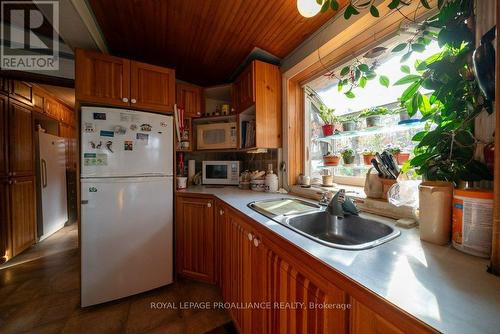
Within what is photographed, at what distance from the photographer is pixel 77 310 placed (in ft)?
4.59

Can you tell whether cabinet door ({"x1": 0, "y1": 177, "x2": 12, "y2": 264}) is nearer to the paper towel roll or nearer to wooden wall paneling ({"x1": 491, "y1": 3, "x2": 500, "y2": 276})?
the paper towel roll

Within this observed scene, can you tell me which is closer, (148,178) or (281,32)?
(281,32)

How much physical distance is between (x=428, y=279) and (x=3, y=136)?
359cm

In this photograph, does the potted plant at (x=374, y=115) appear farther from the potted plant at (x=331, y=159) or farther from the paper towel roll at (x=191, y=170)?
the paper towel roll at (x=191, y=170)

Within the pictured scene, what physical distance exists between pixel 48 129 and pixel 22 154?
96 centimetres

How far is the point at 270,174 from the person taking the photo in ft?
5.69

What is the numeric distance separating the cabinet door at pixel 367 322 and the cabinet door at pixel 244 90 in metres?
1.52

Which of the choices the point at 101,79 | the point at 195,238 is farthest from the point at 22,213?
the point at 195,238

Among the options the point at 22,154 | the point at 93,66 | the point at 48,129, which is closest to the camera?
the point at 93,66

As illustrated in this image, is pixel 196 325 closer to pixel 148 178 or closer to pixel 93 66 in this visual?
pixel 148 178

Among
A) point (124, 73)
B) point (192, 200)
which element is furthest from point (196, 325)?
point (124, 73)

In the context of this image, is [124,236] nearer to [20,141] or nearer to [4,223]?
[4,223]

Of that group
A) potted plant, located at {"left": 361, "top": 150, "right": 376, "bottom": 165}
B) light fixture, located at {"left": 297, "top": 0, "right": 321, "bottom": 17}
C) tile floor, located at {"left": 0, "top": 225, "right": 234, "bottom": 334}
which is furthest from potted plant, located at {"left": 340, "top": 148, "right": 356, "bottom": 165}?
tile floor, located at {"left": 0, "top": 225, "right": 234, "bottom": 334}

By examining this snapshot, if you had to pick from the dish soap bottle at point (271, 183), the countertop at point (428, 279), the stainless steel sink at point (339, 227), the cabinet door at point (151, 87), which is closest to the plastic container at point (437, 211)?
the countertop at point (428, 279)
